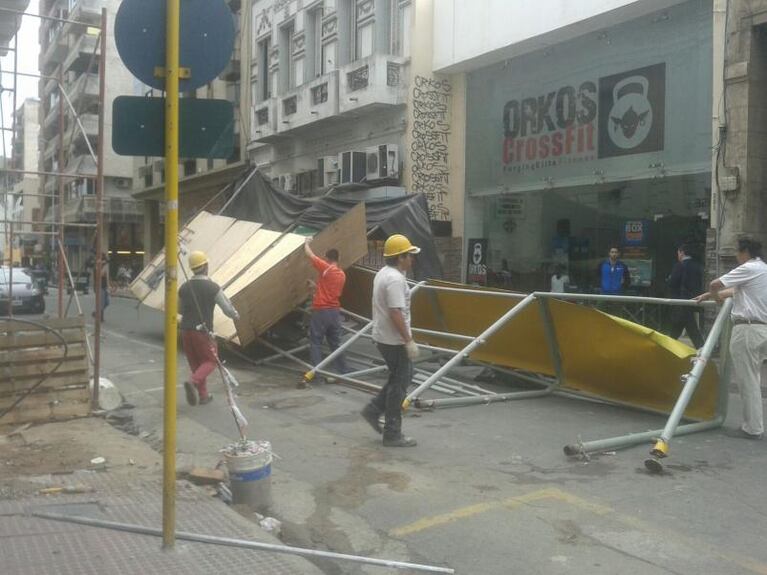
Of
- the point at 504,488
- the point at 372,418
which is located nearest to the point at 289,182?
the point at 372,418

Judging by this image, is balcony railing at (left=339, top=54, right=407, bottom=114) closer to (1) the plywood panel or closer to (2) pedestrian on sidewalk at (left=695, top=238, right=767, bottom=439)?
(1) the plywood panel

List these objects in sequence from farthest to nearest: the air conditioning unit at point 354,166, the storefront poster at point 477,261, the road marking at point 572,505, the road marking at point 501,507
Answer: the air conditioning unit at point 354,166 → the storefront poster at point 477,261 → the road marking at point 501,507 → the road marking at point 572,505

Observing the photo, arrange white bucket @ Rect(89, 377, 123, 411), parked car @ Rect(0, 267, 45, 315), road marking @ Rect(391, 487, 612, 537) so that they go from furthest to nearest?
parked car @ Rect(0, 267, 45, 315)
white bucket @ Rect(89, 377, 123, 411)
road marking @ Rect(391, 487, 612, 537)

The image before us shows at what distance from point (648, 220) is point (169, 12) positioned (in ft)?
39.5

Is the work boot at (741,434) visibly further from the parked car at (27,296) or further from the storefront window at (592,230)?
the parked car at (27,296)

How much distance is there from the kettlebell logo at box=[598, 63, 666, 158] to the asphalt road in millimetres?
7079

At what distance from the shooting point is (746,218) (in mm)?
11977

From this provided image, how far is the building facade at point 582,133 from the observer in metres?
13.5

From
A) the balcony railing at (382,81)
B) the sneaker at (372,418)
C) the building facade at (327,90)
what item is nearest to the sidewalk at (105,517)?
the sneaker at (372,418)

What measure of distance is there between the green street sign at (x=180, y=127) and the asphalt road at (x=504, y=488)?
2.35 m

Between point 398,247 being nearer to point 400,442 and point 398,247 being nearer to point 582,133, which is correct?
point 400,442

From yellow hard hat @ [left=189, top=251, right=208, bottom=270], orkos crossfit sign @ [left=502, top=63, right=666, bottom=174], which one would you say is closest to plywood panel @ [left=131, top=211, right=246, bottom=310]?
yellow hard hat @ [left=189, top=251, right=208, bottom=270]

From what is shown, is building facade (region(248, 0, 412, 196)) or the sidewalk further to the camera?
building facade (region(248, 0, 412, 196))

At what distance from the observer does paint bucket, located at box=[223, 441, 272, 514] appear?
199 inches
